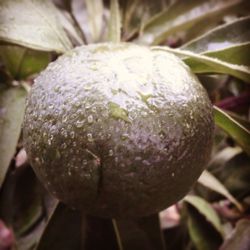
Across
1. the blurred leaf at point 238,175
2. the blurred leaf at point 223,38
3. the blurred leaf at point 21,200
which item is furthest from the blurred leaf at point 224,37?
the blurred leaf at point 21,200

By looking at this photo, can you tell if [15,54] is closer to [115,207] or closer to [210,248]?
[115,207]

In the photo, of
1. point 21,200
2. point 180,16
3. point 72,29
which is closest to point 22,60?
point 72,29

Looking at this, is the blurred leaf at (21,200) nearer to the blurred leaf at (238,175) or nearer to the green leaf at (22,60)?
the green leaf at (22,60)

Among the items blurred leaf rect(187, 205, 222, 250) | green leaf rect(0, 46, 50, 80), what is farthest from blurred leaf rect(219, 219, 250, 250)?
green leaf rect(0, 46, 50, 80)

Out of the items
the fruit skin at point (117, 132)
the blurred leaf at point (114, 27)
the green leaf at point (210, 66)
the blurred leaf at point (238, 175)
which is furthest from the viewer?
the blurred leaf at point (238, 175)

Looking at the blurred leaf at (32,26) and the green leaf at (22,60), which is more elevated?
the blurred leaf at (32,26)

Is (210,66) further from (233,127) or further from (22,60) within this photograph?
(22,60)
